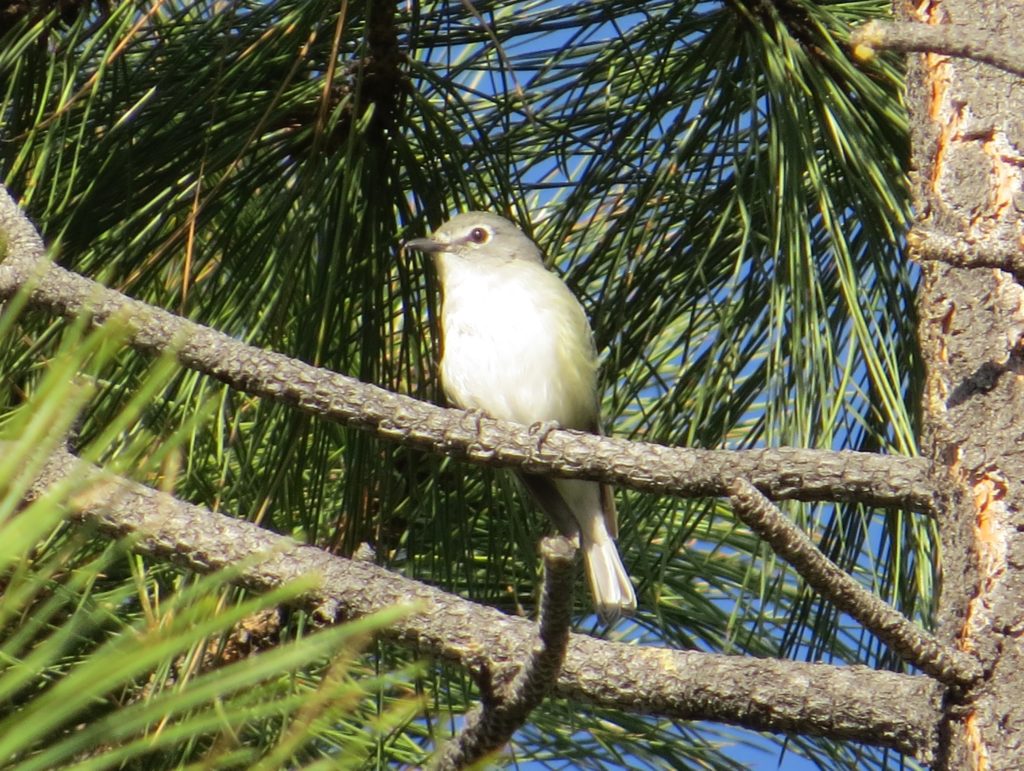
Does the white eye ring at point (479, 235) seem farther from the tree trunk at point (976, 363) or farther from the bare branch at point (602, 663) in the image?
the bare branch at point (602, 663)

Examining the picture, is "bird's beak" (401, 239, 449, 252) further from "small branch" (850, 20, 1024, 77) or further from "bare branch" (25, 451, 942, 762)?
"small branch" (850, 20, 1024, 77)

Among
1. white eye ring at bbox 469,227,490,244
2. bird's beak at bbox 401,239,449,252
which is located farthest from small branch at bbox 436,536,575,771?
white eye ring at bbox 469,227,490,244

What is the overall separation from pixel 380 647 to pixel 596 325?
0.74 m

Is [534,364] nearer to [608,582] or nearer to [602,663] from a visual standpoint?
[608,582]

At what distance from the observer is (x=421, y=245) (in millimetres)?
2750

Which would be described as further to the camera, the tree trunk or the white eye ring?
the white eye ring

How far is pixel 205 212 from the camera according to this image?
2586 mm

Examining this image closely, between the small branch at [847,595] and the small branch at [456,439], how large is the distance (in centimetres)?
22

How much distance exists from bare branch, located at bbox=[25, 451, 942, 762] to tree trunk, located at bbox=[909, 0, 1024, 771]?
0.29ft

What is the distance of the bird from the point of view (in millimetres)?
3373

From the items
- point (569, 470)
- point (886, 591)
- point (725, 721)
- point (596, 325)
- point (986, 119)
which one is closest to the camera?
point (725, 721)

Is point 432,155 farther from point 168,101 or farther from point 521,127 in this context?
point 168,101

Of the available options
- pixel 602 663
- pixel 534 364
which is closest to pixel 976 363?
pixel 602 663

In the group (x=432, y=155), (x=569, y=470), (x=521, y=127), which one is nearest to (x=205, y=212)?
(x=432, y=155)
